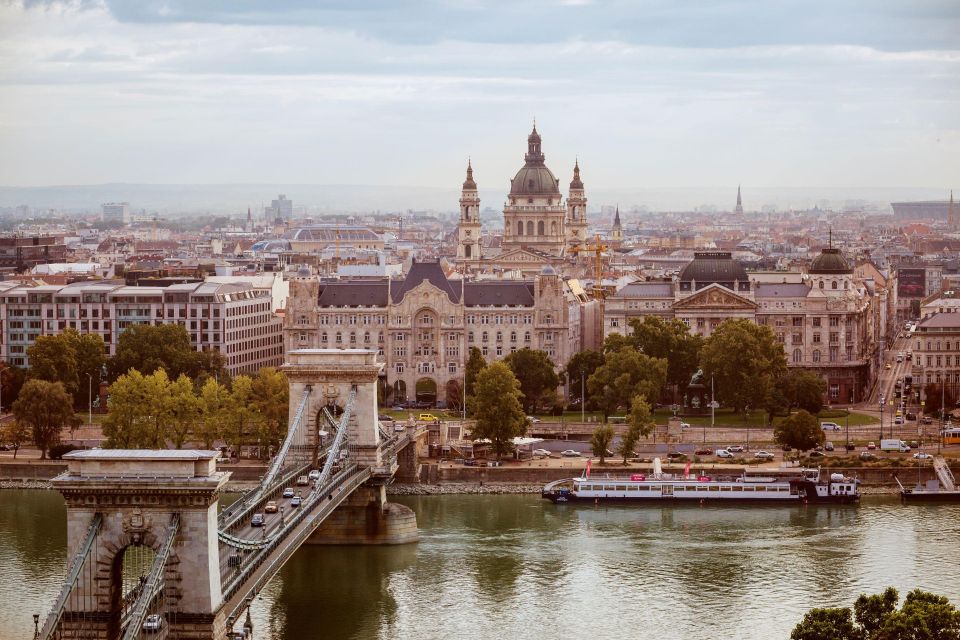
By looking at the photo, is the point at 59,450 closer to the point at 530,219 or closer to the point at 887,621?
the point at 887,621

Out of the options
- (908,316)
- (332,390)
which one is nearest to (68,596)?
(332,390)

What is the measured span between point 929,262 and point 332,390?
115m

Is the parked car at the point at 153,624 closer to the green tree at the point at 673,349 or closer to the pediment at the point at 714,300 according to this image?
the green tree at the point at 673,349

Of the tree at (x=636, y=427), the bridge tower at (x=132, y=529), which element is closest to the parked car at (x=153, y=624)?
the bridge tower at (x=132, y=529)

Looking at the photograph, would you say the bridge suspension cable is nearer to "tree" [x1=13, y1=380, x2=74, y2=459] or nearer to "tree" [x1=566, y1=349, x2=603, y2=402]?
"tree" [x1=13, y1=380, x2=74, y2=459]

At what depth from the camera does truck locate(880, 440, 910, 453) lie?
68.4m

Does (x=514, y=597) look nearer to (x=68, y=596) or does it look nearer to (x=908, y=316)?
(x=68, y=596)

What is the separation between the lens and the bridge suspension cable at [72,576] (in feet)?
113

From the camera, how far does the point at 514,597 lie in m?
48.3

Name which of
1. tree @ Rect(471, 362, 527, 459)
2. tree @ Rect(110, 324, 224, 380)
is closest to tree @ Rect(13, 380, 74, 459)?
tree @ Rect(110, 324, 224, 380)

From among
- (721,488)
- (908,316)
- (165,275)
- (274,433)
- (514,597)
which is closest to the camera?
(514,597)

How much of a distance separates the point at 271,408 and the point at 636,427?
1144cm

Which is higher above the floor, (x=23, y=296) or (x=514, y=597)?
(x=23, y=296)

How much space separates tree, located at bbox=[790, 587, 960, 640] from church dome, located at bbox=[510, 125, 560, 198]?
→ 87339 mm
